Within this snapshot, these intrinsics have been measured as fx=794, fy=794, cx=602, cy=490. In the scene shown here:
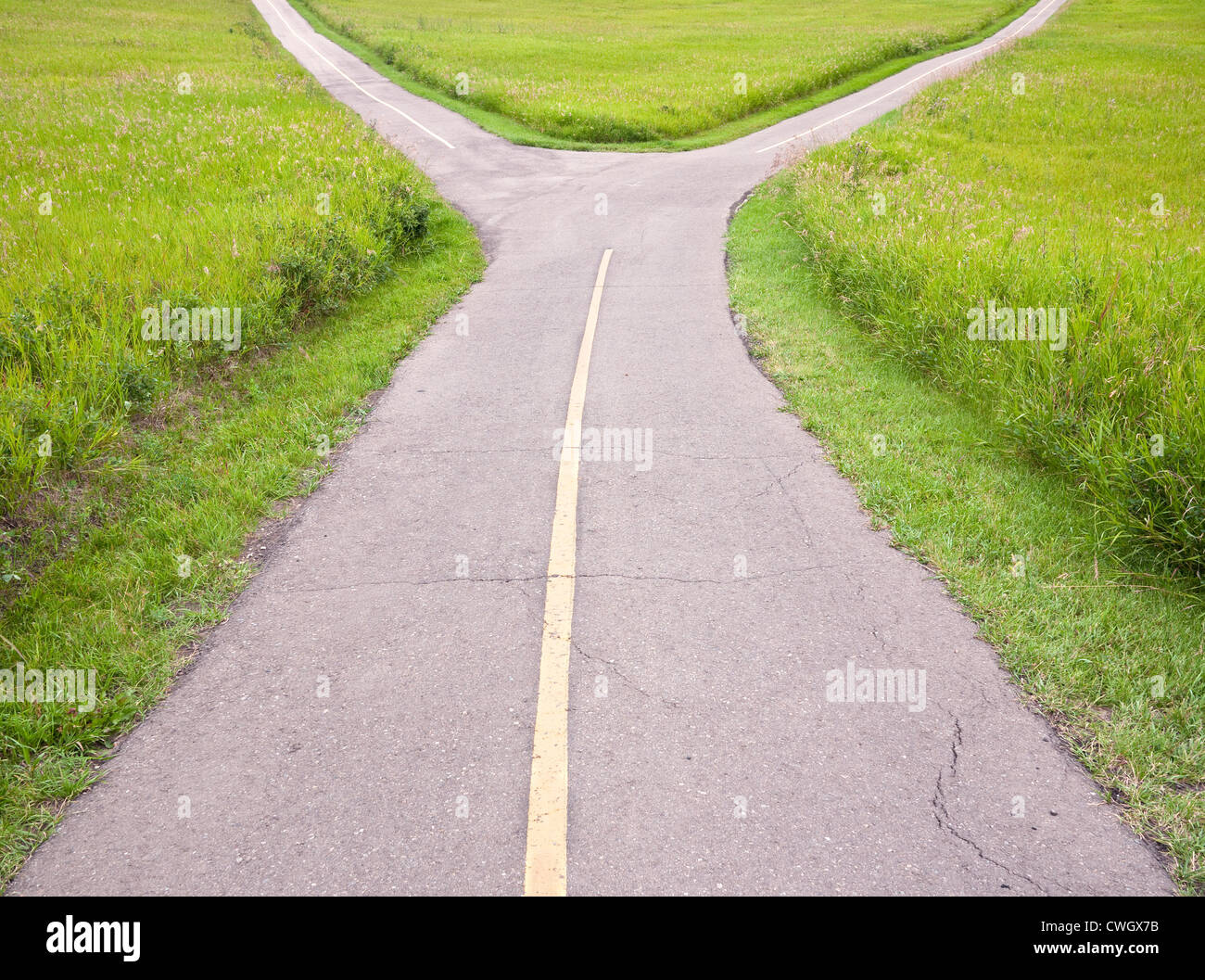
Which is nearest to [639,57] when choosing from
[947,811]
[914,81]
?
[914,81]

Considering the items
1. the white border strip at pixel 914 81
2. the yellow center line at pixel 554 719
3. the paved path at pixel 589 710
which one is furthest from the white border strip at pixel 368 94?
the yellow center line at pixel 554 719

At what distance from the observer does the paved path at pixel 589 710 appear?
3.20 meters

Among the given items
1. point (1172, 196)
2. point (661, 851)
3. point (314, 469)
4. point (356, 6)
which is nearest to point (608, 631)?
point (661, 851)

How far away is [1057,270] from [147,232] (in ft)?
34.2

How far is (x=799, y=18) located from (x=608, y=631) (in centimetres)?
6041

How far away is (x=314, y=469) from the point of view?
6.62 m

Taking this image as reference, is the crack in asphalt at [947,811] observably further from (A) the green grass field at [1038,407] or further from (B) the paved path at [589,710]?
(A) the green grass field at [1038,407]

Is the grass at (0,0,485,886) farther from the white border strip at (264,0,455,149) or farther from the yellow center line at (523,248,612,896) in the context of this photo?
the white border strip at (264,0,455,149)

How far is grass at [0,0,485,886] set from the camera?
4.46 m

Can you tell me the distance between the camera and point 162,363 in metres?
7.43

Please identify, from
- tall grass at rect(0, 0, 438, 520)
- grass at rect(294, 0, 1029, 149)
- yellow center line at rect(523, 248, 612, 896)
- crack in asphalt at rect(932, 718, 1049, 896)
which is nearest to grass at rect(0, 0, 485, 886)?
tall grass at rect(0, 0, 438, 520)

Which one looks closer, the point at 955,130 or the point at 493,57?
the point at 955,130

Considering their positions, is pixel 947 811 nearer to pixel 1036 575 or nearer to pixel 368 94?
pixel 1036 575
